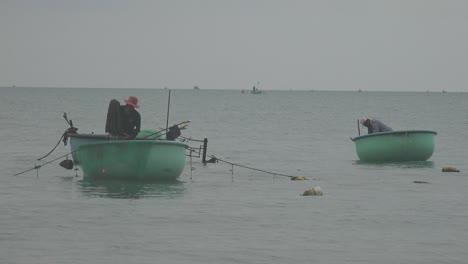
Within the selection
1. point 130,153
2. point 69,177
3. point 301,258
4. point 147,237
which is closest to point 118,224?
point 147,237

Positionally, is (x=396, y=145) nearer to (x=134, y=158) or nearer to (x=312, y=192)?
(x=312, y=192)

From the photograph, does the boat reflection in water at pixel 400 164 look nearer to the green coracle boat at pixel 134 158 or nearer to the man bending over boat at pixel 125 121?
the green coracle boat at pixel 134 158

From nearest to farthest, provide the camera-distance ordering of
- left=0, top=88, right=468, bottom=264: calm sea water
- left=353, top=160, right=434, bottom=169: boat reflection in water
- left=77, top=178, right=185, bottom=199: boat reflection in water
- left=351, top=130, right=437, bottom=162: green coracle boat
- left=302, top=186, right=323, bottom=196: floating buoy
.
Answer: left=0, top=88, right=468, bottom=264: calm sea water, left=77, top=178, right=185, bottom=199: boat reflection in water, left=302, top=186, right=323, bottom=196: floating buoy, left=353, top=160, right=434, bottom=169: boat reflection in water, left=351, top=130, right=437, bottom=162: green coracle boat

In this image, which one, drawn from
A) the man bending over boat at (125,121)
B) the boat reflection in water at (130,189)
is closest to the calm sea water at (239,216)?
the boat reflection in water at (130,189)

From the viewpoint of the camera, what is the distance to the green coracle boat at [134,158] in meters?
24.4

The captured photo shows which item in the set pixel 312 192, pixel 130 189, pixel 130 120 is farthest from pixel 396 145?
pixel 130 189

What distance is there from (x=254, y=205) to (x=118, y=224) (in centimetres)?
426

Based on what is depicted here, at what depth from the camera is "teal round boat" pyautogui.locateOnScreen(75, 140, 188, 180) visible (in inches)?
961

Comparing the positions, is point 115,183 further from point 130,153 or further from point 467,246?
point 467,246

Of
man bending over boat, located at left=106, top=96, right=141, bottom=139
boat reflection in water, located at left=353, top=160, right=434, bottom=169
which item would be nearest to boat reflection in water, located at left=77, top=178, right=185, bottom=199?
man bending over boat, located at left=106, top=96, right=141, bottom=139

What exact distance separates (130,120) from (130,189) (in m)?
1.97

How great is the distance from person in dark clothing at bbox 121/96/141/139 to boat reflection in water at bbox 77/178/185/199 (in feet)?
3.98

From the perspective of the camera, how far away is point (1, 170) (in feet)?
99.4

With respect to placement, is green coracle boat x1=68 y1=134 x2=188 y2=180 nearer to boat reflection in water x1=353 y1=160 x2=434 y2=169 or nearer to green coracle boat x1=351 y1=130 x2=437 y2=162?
boat reflection in water x1=353 y1=160 x2=434 y2=169
